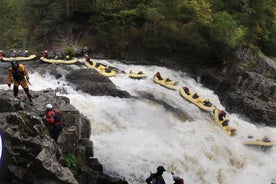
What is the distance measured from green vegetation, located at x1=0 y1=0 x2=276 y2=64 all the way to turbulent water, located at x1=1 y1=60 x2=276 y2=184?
6.82 metres

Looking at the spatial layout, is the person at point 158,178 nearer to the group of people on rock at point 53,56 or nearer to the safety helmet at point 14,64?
the safety helmet at point 14,64

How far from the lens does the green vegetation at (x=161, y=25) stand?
91.5 ft

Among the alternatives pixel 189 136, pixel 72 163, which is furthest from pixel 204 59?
pixel 72 163

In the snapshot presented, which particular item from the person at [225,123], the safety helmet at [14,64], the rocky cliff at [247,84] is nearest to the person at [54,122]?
the safety helmet at [14,64]

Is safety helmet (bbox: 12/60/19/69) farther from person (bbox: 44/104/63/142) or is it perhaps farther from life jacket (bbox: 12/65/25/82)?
person (bbox: 44/104/63/142)

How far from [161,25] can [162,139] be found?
42.7 feet

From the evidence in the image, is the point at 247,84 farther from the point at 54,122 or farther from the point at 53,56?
the point at 54,122

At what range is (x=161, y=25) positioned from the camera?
1109 inches

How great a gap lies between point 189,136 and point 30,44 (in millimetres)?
19419

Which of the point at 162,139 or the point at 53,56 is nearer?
the point at 162,139

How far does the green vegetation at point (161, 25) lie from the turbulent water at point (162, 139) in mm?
6818

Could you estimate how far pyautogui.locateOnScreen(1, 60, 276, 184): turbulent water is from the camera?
1503cm

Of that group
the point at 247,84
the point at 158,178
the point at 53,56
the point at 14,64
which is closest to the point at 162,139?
the point at 158,178

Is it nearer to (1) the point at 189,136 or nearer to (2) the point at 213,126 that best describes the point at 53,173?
(1) the point at 189,136
